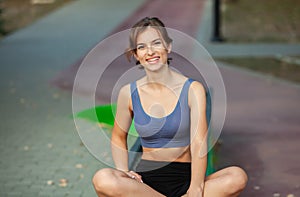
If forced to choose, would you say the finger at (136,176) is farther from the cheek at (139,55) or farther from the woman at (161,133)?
the cheek at (139,55)

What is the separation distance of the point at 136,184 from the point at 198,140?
1.53 feet

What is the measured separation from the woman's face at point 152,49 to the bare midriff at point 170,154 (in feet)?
1.76

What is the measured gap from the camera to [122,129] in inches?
163

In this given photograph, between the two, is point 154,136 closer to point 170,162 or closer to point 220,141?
point 170,162

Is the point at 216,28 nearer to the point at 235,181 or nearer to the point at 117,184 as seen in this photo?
the point at 235,181

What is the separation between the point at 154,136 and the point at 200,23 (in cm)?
1493

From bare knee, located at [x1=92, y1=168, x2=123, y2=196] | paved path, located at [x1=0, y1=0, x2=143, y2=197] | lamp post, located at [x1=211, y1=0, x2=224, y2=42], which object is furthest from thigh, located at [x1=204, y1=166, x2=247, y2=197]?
lamp post, located at [x1=211, y1=0, x2=224, y2=42]

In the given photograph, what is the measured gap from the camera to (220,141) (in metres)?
7.08

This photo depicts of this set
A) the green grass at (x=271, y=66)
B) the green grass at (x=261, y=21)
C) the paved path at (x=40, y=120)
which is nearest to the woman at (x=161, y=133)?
the paved path at (x=40, y=120)

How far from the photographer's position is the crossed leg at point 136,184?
12.5 ft

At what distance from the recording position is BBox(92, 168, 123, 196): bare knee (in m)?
3.81

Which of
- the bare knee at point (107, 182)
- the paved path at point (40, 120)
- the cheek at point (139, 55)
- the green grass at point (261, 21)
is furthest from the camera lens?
the green grass at point (261, 21)

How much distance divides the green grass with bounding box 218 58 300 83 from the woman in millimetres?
6712

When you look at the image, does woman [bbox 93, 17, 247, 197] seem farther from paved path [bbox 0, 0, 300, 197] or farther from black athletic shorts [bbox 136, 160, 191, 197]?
paved path [bbox 0, 0, 300, 197]
